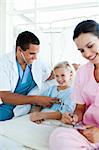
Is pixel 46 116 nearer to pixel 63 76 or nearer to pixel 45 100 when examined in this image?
pixel 45 100

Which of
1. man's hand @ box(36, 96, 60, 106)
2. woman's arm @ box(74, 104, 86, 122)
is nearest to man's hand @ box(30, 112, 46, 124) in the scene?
man's hand @ box(36, 96, 60, 106)

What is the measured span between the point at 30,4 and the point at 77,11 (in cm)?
56

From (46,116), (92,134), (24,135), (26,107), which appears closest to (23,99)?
(26,107)

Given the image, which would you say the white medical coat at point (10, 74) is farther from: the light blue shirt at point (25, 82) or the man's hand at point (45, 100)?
the man's hand at point (45, 100)

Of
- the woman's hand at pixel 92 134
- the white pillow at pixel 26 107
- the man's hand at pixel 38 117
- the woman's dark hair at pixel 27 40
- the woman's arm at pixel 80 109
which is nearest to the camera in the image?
the woman's hand at pixel 92 134

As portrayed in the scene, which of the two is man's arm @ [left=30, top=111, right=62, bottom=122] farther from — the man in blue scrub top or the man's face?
the man's face

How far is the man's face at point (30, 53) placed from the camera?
174 centimetres

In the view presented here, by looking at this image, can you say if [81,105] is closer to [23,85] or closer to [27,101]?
[27,101]

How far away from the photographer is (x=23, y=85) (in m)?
1.90

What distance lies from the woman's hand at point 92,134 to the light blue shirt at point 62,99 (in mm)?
359

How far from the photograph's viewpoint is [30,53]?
1768 mm

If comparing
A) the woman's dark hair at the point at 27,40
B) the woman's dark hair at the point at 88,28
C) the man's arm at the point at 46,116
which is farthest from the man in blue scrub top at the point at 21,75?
the woman's dark hair at the point at 88,28

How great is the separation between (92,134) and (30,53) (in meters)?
0.73

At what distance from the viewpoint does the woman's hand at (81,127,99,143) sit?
49.2 inches
